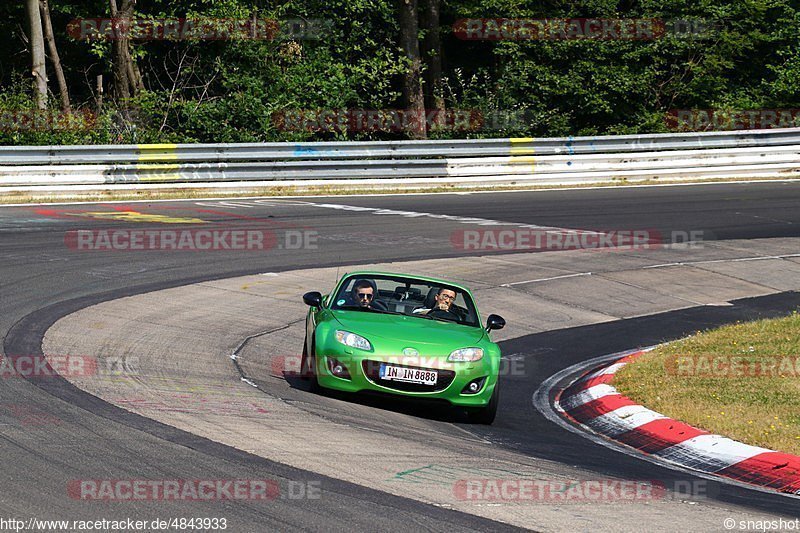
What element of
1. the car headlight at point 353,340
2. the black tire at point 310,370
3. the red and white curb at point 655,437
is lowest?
the red and white curb at point 655,437

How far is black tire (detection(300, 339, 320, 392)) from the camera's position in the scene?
32.1ft

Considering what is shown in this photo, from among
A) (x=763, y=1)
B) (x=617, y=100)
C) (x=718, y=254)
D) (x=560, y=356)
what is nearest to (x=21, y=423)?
(x=560, y=356)

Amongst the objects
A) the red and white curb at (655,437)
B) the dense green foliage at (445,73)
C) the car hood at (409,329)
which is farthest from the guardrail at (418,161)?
the car hood at (409,329)

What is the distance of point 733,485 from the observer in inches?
300

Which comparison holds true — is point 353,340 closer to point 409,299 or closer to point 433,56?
point 409,299

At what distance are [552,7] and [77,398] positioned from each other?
2801cm

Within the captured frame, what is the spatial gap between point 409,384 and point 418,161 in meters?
16.6

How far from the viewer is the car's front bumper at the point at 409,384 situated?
944cm

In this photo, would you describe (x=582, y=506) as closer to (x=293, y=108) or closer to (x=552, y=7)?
(x=293, y=108)

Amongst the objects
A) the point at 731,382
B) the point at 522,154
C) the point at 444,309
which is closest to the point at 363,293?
the point at 444,309

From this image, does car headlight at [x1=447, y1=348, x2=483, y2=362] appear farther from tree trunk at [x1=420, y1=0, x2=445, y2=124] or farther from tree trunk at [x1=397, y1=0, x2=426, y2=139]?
tree trunk at [x1=420, y1=0, x2=445, y2=124]

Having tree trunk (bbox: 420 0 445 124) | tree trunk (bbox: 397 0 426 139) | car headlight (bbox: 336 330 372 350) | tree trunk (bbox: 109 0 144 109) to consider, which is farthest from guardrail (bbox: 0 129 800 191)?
car headlight (bbox: 336 330 372 350)

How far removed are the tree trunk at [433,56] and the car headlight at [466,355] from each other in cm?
2300

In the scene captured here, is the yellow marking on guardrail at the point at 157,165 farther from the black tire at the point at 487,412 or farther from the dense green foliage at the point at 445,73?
the black tire at the point at 487,412
